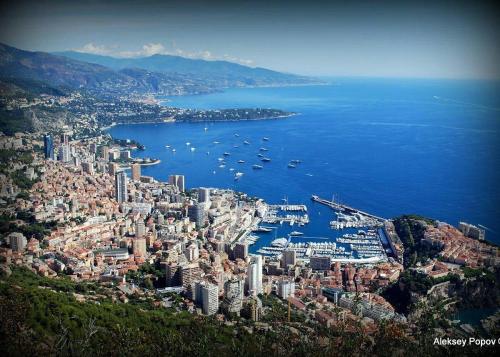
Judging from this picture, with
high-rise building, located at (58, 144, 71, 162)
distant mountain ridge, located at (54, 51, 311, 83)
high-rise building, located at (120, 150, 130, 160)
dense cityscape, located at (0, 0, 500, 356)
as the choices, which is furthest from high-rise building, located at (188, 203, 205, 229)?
distant mountain ridge, located at (54, 51, 311, 83)

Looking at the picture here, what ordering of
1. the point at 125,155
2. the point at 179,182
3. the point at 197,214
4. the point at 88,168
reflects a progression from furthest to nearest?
the point at 125,155
the point at 88,168
the point at 179,182
the point at 197,214

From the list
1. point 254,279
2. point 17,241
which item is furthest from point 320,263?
point 17,241

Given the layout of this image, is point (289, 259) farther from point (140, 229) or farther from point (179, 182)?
point (179, 182)

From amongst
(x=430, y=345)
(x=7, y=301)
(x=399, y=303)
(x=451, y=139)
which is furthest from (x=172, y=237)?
(x=451, y=139)

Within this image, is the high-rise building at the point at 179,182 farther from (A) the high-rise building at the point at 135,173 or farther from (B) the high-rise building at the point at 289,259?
(B) the high-rise building at the point at 289,259

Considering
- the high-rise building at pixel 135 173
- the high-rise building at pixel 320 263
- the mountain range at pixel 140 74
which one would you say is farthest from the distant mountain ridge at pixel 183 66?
the high-rise building at pixel 320 263

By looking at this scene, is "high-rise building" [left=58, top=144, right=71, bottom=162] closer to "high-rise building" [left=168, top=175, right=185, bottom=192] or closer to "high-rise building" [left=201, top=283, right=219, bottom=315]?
"high-rise building" [left=168, top=175, right=185, bottom=192]
